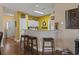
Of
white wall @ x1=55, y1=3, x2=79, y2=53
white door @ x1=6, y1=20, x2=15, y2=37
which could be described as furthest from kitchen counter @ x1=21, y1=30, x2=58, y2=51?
white door @ x1=6, y1=20, x2=15, y2=37

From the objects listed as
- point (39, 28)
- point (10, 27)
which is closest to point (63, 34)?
point (39, 28)

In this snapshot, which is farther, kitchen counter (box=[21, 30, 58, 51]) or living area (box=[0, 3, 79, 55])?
kitchen counter (box=[21, 30, 58, 51])

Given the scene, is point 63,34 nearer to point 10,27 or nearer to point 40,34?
point 40,34

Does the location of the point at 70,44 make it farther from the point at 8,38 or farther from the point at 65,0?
the point at 8,38

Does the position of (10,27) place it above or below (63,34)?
above

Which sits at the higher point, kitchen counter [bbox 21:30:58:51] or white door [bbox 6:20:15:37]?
white door [bbox 6:20:15:37]

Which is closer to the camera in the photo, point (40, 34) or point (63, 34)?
point (63, 34)

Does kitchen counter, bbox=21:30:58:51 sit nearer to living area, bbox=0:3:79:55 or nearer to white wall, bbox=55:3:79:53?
living area, bbox=0:3:79:55

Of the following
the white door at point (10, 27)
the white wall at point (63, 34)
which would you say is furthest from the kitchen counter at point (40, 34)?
the white door at point (10, 27)

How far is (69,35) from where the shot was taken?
2.17m

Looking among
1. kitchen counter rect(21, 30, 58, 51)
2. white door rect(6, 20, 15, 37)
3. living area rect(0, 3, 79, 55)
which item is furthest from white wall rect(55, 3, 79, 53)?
white door rect(6, 20, 15, 37)

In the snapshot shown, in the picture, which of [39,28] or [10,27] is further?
[39,28]

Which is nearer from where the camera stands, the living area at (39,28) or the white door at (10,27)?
the living area at (39,28)

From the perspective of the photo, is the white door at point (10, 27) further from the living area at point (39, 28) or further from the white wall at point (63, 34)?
the white wall at point (63, 34)
